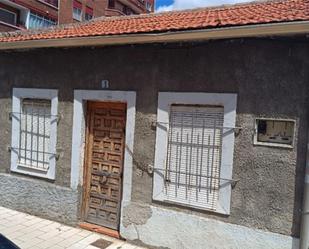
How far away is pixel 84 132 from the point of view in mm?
6012

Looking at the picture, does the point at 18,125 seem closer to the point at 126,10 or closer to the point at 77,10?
the point at 77,10

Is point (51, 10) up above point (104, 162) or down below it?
above

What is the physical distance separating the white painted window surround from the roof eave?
88 cm

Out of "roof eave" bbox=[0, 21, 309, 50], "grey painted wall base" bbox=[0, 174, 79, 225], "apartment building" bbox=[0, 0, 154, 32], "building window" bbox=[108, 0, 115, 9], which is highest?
"building window" bbox=[108, 0, 115, 9]

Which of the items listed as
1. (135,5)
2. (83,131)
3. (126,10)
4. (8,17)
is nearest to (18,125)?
(83,131)

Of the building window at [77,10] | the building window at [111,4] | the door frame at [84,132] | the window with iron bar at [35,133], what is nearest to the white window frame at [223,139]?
the door frame at [84,132]

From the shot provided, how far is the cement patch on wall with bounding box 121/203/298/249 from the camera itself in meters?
4.43

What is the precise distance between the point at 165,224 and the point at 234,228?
1.11 metres

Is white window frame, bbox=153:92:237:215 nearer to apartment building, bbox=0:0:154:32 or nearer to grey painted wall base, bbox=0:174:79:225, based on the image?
grey painted wall base, bbox=0:174:79:225

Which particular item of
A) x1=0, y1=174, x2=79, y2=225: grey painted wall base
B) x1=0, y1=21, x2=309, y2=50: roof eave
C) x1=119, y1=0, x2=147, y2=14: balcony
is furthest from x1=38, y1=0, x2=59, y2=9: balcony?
x1=0, y1=174, x2=79, y2=225: grey painted wall base

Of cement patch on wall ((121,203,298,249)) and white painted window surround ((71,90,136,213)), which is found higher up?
white painted window surround ((71,90,136,213))

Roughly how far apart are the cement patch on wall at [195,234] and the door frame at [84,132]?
0.53 metres

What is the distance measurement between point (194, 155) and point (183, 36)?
71.7 inches

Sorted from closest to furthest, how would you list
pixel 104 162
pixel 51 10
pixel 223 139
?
pixel 223 139
pixel 104 162
pixel 51 10
